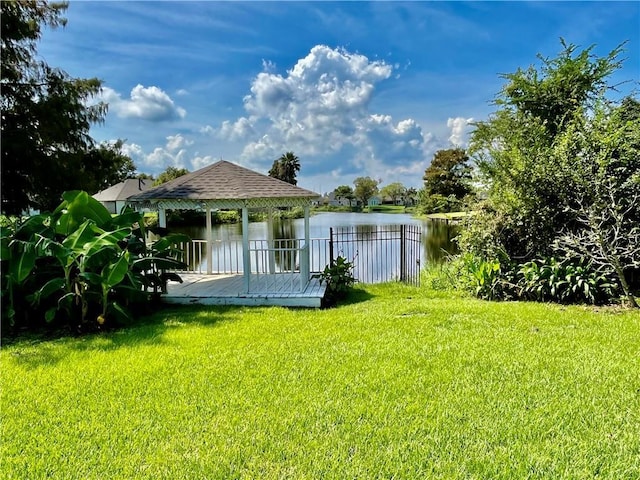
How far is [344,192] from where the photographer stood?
8462 cm

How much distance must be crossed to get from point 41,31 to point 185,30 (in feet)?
18.0

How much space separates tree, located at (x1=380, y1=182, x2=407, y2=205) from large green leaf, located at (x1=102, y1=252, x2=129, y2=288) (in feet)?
266

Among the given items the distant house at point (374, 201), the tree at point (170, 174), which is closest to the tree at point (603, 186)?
the tree at point (170, 174)

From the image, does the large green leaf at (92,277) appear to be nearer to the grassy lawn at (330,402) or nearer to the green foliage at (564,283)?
the grassy lawn at (330,402)

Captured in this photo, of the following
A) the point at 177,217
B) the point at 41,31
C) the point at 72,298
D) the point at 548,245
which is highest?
the point at 41,31

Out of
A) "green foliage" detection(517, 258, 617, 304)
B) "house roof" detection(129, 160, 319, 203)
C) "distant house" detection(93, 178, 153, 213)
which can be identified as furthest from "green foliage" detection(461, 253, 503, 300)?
"distant house" detection(93, 178, 153, 213)

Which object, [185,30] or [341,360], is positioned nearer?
[341,360]

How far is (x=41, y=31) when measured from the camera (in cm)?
1007

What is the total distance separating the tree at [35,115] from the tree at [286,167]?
2135 inches

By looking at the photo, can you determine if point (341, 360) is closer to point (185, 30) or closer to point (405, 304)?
point (405, 304)

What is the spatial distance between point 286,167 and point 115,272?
62.5 meters

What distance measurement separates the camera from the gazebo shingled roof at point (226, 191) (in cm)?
739

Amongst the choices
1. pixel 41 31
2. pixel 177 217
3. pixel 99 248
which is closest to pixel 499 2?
pixel 99 248

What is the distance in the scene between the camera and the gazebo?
24.2 feet
